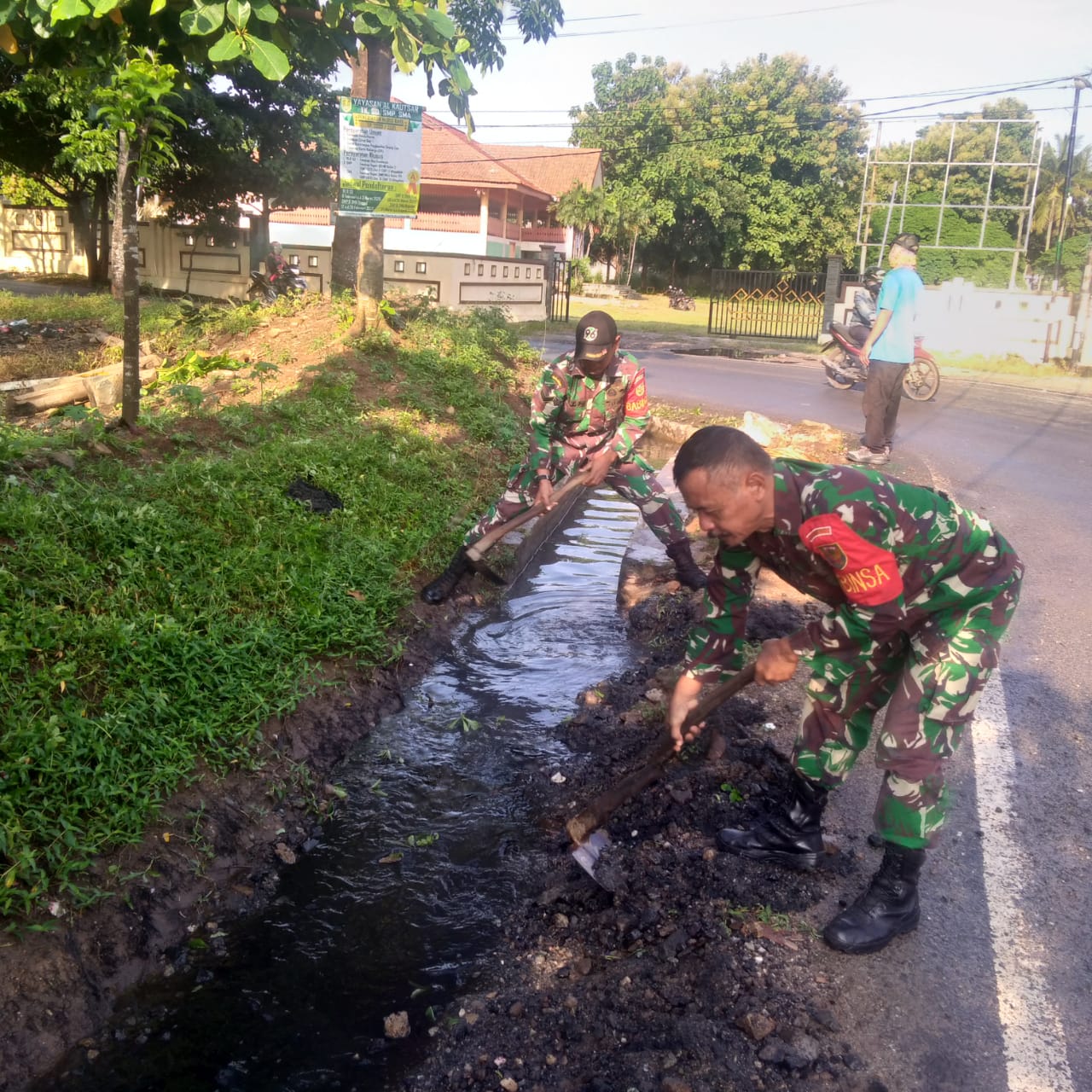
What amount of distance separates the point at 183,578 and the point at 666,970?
2976 millimetres

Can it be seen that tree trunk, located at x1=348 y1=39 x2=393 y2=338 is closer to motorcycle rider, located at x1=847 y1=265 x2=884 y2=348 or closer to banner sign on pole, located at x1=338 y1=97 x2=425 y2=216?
banner sign on pole, located at x1=338 y1=97 x2=425 y2=216

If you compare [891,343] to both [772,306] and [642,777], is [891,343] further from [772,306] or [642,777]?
Answer: [772,306]

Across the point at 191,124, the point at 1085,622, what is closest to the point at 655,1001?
the point at 1085,622

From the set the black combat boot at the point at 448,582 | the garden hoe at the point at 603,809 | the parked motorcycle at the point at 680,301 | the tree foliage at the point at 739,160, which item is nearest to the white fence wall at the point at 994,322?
the black combat boot at the point at 448,582

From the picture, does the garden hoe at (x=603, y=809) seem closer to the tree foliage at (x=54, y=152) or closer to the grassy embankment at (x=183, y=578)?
the grassy embankment at (x=183, y=578)

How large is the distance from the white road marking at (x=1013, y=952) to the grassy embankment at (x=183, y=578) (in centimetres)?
278

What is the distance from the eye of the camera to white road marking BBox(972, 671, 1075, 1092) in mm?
2414

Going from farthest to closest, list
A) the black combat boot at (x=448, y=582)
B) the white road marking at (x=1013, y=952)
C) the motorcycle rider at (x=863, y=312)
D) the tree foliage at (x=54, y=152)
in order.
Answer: the tree foliage at (x=54, y=152) → the motorcycle rider at (x=863, y=312) → the black combat boot at (x=448, y=582) → the white road marking at (x=1013, y=952)

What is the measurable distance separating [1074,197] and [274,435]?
45.4 metres

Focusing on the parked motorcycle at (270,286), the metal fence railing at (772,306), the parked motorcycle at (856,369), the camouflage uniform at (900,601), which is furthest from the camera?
the metal fence railing at (772,306)

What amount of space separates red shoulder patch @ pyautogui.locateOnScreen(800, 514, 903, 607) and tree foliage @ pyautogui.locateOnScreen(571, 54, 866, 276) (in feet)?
126

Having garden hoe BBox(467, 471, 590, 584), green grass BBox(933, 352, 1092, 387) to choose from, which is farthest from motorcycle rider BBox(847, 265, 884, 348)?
garden hoe BBox(467, 471, 590, 584)

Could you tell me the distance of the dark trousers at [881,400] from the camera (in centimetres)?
838

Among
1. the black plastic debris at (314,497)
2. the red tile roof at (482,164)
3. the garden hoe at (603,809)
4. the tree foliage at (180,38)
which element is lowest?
the garden hoe at (603,809)
